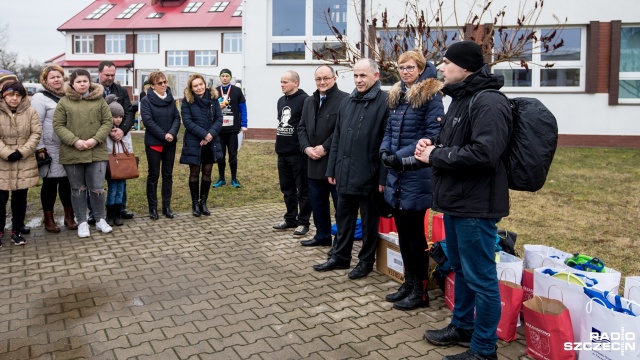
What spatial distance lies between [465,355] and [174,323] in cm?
217

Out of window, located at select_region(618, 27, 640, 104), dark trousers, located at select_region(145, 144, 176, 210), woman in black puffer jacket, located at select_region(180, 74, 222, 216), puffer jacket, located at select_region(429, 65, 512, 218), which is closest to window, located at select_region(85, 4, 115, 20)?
window, located at select_region(618, 27, 640, 104)

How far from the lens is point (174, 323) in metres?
4.23

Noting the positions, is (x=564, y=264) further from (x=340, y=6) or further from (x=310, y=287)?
(x=340, y=6)

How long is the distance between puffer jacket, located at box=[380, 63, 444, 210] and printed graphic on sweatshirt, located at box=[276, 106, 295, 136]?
2528mm

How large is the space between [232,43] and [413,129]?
171ft

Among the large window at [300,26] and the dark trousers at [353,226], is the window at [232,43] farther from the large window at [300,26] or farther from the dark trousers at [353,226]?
the dark trousers at [353,226]

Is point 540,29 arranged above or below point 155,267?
above

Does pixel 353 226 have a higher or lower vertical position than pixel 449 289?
higher

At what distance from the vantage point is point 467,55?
3.39m

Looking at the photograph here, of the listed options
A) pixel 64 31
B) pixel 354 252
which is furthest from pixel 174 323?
pixel 64 31

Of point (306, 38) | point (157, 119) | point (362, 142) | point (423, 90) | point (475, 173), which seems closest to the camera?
point (475, 173)

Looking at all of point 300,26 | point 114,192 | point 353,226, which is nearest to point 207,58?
point 300,26

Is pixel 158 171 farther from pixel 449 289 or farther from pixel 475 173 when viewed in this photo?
pixel 475 173

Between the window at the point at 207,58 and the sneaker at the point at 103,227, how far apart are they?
49962 mm
